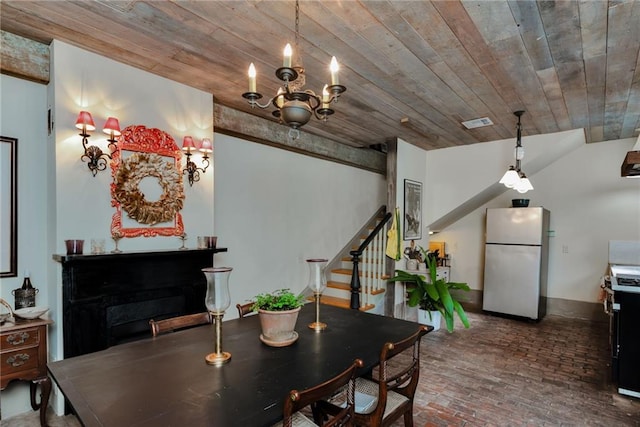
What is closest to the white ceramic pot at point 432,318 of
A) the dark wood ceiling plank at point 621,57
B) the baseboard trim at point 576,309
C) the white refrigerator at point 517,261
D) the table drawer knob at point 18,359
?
the white refrigerator at point 517,261

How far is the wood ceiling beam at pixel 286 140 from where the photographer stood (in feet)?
11.4

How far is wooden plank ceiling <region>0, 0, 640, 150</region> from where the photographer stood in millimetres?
1881

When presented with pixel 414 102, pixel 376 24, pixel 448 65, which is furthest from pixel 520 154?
pixel 376 24

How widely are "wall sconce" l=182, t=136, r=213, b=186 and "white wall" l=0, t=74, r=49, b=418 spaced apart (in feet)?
3.06

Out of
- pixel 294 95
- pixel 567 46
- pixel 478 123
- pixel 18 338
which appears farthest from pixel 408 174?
pixel 18 338

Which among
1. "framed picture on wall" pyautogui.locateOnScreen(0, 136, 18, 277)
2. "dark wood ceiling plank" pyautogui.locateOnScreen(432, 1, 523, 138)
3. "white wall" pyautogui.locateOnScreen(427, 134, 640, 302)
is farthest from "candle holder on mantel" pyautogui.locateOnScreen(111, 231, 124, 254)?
"white wall" pyautogui.locateOnScreen(427, 134, 640, 302)

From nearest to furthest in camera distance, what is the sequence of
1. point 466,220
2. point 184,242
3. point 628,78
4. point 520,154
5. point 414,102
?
1. point 628,78
2. point 184,242
3. point 414,102
4. point 520,154
5. point 466,220

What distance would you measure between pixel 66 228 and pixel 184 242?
862mm

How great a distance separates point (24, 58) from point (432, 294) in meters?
4.41

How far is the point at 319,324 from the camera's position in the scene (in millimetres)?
2084

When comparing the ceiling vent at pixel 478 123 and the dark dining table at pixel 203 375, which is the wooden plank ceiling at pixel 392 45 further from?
the dark dining table at pixel 203 375

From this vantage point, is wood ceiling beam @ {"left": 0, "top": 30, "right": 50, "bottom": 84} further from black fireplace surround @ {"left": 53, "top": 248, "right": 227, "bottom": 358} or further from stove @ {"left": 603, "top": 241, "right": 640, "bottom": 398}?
stove @ {"left": 603, "top": 241, "right": 640, "bottom": 398}

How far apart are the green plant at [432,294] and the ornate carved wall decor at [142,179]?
290 cm

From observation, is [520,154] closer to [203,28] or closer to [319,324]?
[319,324]
